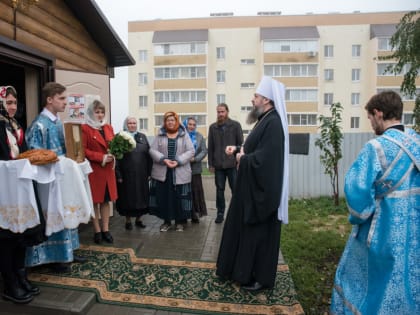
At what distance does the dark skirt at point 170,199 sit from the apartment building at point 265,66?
24.5m

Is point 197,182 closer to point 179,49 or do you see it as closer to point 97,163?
point 97,163

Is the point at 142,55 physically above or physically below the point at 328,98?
above

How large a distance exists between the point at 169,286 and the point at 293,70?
29.2m

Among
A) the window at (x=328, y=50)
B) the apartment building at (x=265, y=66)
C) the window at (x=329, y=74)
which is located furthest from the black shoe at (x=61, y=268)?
the window at (x=328, y=50)

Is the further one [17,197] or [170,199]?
[170,199]

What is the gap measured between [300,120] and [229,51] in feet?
31.6

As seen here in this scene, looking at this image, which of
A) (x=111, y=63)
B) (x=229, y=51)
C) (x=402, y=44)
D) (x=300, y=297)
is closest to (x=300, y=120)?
(x=229, y=51)

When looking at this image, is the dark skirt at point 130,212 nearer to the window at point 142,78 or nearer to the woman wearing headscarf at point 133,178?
the woman wearing headscarf at point 133,178

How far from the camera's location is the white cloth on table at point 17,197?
2623mm

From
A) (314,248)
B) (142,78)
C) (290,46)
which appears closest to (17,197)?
(314,248)

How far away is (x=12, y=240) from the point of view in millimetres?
2721

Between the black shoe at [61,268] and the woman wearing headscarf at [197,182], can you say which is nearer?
the black shoe at [61,268]

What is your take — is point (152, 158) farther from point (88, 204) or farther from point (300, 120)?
point (300, 120)

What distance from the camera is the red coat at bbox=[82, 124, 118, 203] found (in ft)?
13.4
